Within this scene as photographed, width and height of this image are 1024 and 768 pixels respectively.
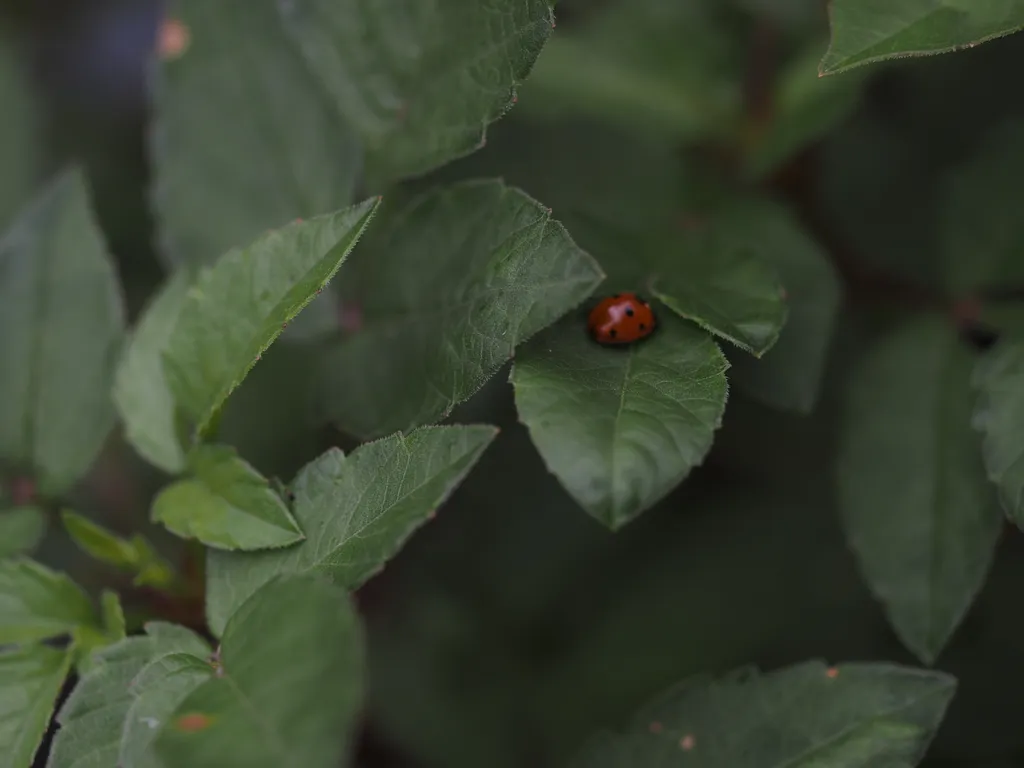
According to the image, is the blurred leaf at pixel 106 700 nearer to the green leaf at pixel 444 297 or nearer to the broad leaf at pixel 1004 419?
the green leaf at pixel 444 297

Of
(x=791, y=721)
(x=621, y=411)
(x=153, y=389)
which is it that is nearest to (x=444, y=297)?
(x=621, y=411)

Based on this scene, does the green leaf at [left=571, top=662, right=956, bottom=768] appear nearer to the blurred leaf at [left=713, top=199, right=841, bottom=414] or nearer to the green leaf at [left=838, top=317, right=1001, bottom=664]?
the green leaf at [left=838, top=317, right=1001, bottom=664]

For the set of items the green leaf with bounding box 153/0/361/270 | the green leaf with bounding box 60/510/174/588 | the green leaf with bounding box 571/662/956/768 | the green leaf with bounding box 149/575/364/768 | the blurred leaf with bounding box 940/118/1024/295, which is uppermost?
the green leaf with bounding box 153/0/361/270

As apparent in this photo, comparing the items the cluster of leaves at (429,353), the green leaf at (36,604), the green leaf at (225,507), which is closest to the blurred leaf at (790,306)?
the cluster of leaves at (429,353)

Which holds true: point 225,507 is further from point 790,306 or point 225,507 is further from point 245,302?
point 790,306

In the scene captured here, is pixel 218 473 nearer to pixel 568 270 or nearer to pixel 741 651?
pixel 568 270

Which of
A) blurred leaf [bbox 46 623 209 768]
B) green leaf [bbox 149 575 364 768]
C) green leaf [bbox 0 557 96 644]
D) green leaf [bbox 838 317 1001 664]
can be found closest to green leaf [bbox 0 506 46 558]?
green leaf [bbox 0 557 96 644]
